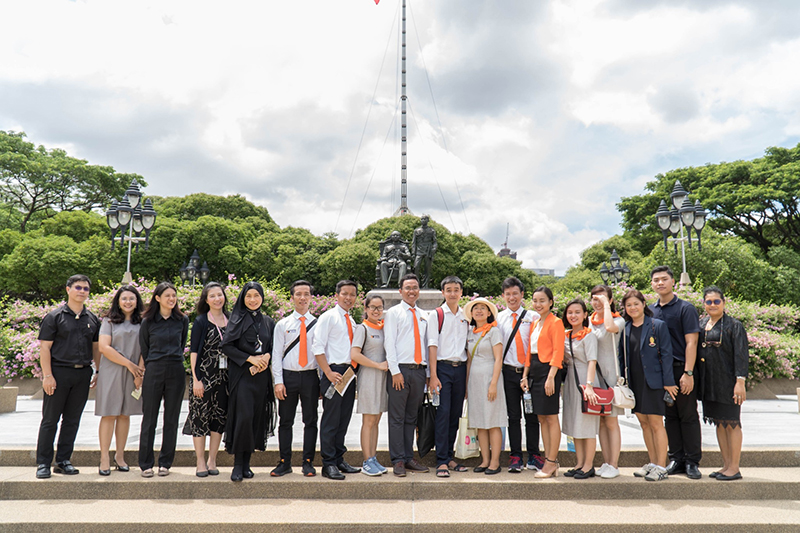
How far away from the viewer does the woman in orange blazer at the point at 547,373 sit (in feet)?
13.9

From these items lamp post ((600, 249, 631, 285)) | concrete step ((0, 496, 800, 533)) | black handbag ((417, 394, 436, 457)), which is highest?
lamp post ((600, 249, 631, 285))

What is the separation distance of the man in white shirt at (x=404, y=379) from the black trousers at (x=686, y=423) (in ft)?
7.48

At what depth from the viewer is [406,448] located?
175 inches

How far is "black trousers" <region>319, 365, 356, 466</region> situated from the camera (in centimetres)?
435

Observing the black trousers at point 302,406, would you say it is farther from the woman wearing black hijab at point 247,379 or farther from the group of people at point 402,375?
the woman wearing black hijab at point 247,379

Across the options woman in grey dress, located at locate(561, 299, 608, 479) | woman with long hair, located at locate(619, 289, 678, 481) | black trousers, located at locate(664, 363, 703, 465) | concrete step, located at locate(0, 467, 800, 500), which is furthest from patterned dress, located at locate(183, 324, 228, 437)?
black trousers, located at locate(664, 363, 703, 465)

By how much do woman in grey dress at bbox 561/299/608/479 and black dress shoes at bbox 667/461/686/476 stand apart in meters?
0.75

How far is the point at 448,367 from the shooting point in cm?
445

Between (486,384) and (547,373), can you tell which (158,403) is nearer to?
(486,384)

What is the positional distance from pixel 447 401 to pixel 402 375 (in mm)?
485

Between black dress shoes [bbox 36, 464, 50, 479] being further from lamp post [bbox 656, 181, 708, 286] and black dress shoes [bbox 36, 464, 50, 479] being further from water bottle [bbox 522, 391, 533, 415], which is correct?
lamp post [bbox 656, 181, 708, 286]

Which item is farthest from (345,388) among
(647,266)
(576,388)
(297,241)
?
(297,241)

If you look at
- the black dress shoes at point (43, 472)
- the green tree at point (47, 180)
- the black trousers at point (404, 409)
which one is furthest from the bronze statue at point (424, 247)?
the green tree at point (47, 180)

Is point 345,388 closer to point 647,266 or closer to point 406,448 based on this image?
point 406,448
